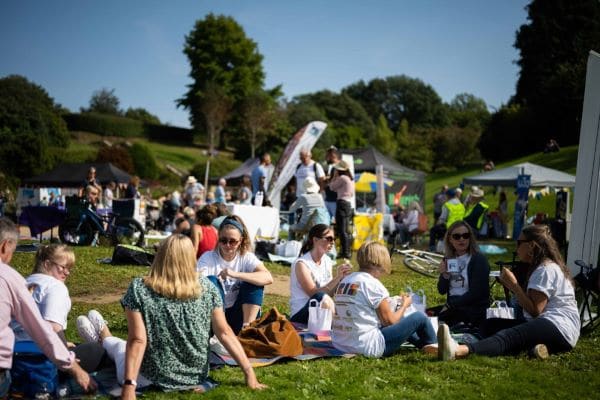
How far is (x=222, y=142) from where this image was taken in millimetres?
60375

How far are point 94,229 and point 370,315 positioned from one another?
979cm

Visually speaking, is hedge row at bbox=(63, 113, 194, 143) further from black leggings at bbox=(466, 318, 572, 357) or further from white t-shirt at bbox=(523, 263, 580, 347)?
white t-shirt at bbox=(523, 263, 580, 347)

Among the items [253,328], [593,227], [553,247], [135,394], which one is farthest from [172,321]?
[593,227]

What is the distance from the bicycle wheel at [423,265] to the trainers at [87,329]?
6544 millimetres

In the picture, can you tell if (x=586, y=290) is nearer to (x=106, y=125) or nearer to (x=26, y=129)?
(x=26, y=129)

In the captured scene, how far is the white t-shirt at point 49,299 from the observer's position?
13.2ft

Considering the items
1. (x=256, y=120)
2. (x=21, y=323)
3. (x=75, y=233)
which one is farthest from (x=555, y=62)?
(x=21, y=323)

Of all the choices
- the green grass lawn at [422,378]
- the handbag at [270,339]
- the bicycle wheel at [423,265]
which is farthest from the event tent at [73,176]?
the handbag at [270,339]

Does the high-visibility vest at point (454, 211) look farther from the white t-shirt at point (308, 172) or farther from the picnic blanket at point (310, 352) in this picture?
the picnic blanket at point (310, 352)

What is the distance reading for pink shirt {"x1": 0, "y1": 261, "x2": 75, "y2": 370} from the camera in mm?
3508

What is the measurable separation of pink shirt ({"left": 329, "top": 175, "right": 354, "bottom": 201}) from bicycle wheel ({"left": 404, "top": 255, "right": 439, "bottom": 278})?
1943mm

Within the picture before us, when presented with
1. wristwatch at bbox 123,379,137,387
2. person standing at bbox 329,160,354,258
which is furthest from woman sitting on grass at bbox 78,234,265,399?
person standing at bbox 329,160,354,258

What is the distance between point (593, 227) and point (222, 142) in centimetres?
5544

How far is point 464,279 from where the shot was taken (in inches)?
236
